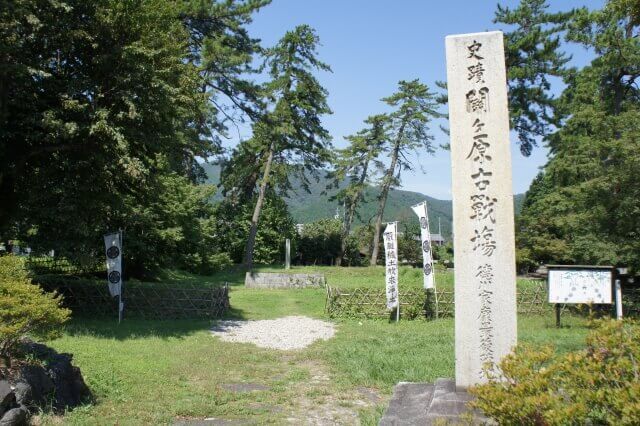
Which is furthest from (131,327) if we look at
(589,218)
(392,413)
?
(589,218)

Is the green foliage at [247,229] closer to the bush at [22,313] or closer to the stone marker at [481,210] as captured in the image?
the bush at [22,313]

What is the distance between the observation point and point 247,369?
998 cm

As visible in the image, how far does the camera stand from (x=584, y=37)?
727 inches

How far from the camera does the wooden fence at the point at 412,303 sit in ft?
56.6

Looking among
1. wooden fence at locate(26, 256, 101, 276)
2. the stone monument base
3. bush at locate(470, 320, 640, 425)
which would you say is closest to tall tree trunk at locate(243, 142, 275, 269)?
wooden fence at locate(26, 256, 101, 276)

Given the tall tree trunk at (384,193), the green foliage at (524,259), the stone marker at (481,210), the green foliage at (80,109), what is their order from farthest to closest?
the tall tree trunk at (384,193) < the green foliage at (524,259) < the green foliage at (80,109) < the stone marker at (481,210)

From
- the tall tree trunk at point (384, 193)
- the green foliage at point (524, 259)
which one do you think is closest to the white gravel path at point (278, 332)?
the green foliage at point (524, 259)

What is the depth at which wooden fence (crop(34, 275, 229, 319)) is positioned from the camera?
53.3 ft

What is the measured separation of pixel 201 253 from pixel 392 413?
74.6 feet

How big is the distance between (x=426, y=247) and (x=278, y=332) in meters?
5.80

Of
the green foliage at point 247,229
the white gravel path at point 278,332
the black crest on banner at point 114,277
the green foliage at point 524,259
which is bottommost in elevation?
the white gravel path at point 278,332

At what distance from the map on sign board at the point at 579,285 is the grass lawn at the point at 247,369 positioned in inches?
36.7

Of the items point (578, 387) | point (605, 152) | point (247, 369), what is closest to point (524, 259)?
point (605, 152)

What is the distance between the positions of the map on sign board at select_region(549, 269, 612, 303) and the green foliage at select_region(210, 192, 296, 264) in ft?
81.3
